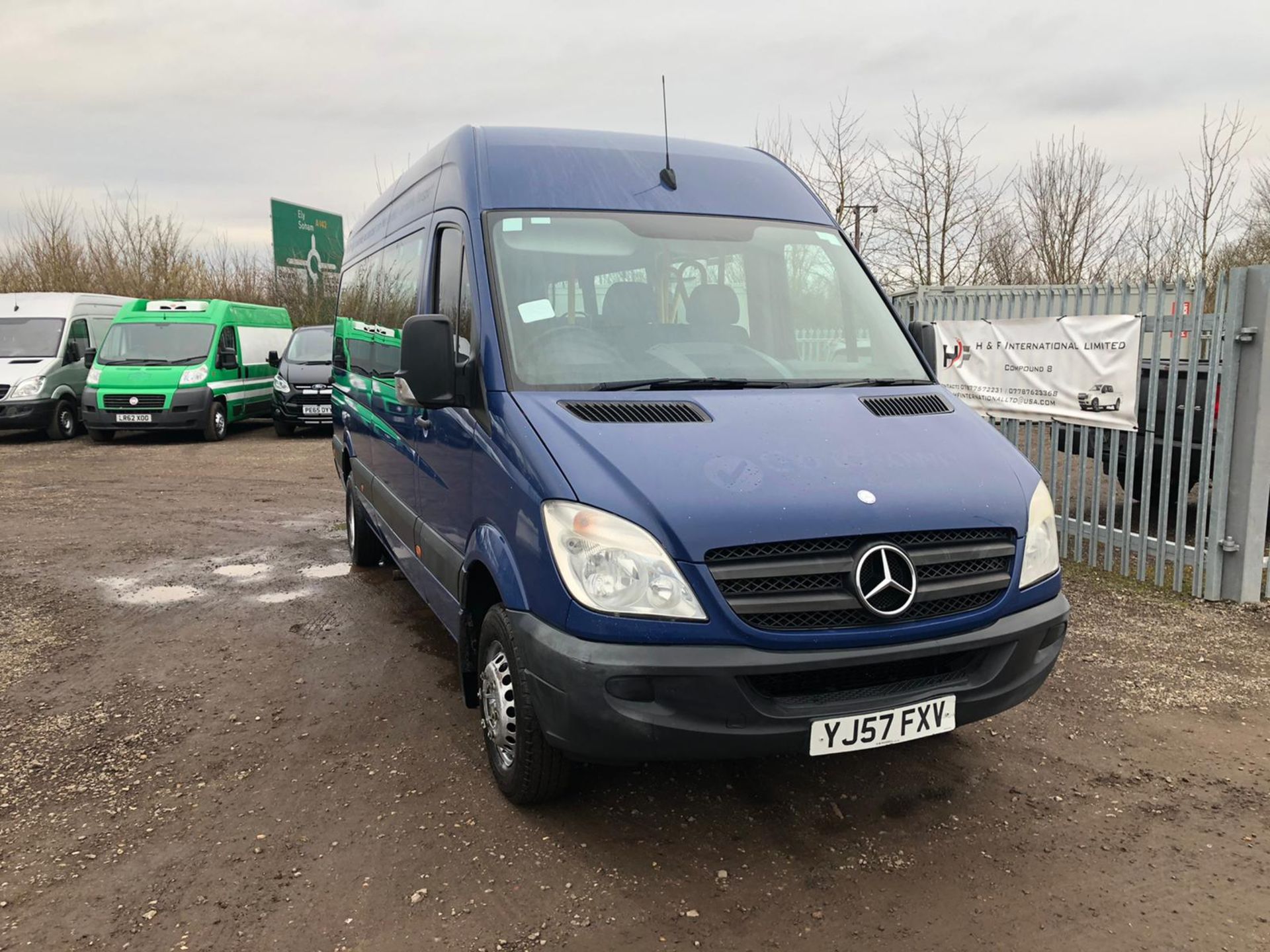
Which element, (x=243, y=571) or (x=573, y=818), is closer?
(x=573, y=818)

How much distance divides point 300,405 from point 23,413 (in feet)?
13.9

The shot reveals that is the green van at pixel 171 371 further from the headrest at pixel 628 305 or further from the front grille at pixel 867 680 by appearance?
the front grille at pixel 867 680

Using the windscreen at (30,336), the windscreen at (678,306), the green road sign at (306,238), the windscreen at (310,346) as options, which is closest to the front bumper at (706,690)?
the windscreen at (678,306)

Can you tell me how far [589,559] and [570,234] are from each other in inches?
62.4

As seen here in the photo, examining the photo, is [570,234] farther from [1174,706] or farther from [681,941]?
[1174,706]

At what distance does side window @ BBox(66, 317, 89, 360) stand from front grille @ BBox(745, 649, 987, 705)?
55.3 ft

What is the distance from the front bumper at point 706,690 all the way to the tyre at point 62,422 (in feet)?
51.9

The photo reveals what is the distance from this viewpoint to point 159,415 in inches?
598

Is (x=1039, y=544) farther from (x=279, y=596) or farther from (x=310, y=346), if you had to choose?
(x=310, y=346)

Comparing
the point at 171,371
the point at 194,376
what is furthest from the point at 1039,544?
the point at 171,371

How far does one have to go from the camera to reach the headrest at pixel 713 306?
3803mm

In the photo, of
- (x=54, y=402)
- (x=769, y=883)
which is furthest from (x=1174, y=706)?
(x=54, y=402)

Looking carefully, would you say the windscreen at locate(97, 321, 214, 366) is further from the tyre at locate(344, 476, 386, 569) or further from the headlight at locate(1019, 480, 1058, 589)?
the headlight at locate(1019, 480, 1058, 589)

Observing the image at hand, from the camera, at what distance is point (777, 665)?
2791 mm
